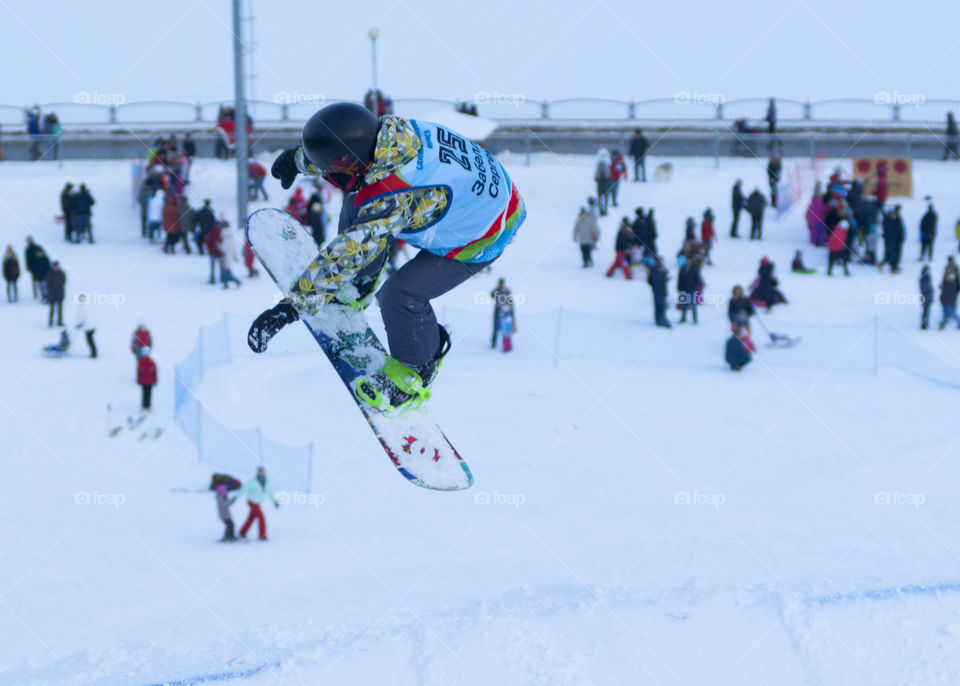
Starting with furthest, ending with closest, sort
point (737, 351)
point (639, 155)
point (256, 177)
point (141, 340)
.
Answer: point (639, 155) → point (256, 177) → point (737, 351) → point (141, 340)

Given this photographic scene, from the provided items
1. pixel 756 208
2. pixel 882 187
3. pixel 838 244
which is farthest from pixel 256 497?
pixel 882 187

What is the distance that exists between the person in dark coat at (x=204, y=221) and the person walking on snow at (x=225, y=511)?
910 cm

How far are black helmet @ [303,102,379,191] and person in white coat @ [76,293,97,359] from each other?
48.8 feet

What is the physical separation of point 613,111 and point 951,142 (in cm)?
885

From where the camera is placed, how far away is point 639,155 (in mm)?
28453

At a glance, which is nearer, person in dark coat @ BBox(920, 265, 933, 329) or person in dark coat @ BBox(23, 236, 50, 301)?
person in dark coat @ BBox(920, 265, 933, 329)

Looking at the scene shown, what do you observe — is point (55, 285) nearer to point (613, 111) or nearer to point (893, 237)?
point (893, 237)

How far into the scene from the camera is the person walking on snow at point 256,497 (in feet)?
46.3

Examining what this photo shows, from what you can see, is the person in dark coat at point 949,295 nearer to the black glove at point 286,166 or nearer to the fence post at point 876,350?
the fence post at point 876,350

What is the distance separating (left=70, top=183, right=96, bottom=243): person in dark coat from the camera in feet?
76.5

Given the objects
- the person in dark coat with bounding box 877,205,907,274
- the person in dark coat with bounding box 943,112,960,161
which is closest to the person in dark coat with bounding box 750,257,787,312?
the person in dark coat with bounding box 877,205,907,274

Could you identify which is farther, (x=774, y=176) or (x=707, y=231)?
(x=774, y=176)

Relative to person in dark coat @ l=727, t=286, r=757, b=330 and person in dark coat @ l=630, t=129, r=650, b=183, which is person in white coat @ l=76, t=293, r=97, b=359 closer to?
person in dark coat @ l=727, t=286, r=757, b=330

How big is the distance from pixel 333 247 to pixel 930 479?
12.3 m
